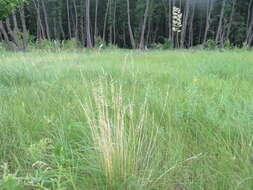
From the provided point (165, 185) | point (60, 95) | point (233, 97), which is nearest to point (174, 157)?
point (165, 185)

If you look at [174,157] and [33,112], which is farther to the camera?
[33,112]

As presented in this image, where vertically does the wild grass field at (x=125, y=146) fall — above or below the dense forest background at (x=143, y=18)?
below

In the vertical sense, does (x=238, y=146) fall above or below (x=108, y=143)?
below

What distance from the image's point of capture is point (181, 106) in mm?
1529

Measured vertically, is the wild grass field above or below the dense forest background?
below

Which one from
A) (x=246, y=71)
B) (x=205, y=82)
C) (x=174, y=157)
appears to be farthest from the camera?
(x=246, y=71)

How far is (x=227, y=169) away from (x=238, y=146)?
0.20 metres

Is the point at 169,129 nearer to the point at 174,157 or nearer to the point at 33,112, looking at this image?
the point at 174,157

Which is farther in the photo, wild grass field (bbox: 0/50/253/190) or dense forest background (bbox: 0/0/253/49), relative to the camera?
dense forest background (bbox: 0/0/253/49)

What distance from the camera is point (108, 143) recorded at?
2.79 feet

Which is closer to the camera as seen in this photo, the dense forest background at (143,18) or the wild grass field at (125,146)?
the wild grass field at (125,146)

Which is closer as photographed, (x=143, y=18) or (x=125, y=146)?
(x=125, y=146)

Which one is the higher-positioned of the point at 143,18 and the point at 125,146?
the point at 143,18

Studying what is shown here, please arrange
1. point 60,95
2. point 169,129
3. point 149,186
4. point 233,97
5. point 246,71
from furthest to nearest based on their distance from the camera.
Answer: point 246,71 < point 60,95 < point 233,97 < point 169,129 < point 149,186
